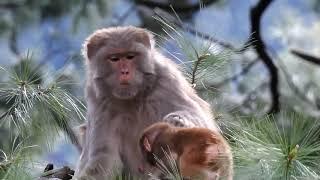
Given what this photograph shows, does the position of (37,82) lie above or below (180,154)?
above

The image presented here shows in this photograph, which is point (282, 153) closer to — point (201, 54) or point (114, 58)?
point (201, 54)

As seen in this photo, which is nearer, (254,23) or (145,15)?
Answer: (254,23)

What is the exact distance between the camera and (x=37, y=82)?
2.90 metres

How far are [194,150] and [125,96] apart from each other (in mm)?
633

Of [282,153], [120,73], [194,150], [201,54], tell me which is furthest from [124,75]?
[282,153]

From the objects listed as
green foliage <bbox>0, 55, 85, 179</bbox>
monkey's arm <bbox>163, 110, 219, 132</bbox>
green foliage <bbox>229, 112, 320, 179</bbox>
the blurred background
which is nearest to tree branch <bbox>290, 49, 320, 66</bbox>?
the blurred background

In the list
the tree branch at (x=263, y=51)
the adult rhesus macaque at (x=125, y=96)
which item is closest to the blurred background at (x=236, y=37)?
the tree branch at (x=263, y=51)

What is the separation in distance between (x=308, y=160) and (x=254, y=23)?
3068mm

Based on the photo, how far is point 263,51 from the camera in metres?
5.28

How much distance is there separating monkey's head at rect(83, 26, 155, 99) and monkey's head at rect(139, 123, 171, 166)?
1.20ft

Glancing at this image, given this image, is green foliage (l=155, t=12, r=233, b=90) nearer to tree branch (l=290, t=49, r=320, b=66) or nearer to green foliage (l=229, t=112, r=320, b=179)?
green foliage (l=229, t=112, r=320, b=179)

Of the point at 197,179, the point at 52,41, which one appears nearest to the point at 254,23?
the point at 52,41

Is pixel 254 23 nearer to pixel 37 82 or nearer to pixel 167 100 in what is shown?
pixel 167 100

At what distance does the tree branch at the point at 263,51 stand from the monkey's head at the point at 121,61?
1894 millimetres
